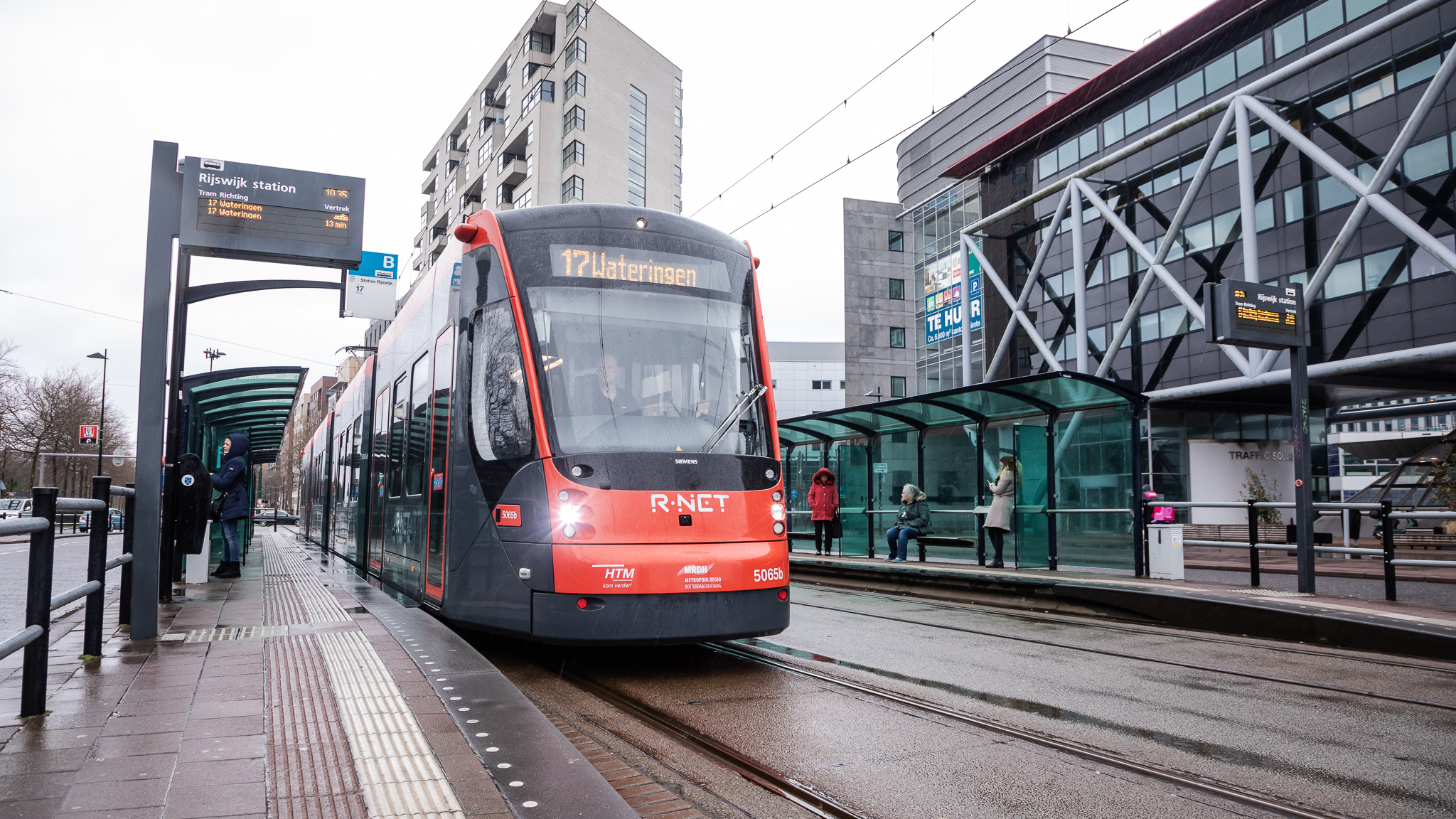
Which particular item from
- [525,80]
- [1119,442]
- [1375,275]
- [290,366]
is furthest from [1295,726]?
[525,80]

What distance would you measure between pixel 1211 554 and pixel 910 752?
2273 centimetres

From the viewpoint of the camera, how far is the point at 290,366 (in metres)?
14.5

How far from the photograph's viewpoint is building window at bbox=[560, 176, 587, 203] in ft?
157

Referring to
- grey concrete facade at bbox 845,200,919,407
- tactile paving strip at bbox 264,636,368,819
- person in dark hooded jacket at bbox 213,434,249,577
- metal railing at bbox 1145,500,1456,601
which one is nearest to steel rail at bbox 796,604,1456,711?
metal railing at bbox 1145,500,1456,601

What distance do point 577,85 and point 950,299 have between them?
67.5ft

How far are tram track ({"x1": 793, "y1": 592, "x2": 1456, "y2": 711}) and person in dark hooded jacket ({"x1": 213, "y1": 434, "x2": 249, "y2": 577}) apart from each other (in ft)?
25.8

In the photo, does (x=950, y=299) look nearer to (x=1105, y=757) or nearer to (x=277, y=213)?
(x=277, y=213)

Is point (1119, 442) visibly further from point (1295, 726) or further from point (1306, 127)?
point (1306, 127)

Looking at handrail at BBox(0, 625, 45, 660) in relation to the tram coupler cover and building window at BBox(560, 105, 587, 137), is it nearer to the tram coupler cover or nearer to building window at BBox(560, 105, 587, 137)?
the tram coupler cover

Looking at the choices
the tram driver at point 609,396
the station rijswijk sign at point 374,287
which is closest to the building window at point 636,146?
the station rijswijk sign at point 374,287

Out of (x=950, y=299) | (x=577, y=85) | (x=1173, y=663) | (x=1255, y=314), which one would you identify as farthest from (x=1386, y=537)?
(x=577, y=85)

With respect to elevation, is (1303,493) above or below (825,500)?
above

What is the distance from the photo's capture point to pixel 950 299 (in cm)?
4181

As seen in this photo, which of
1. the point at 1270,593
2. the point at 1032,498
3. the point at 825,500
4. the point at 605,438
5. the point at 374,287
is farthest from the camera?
the point at 374,287
